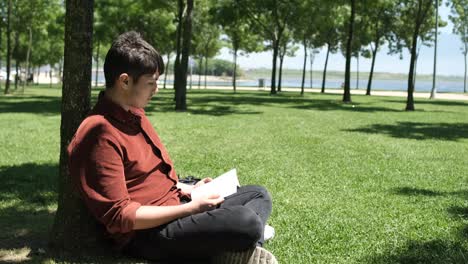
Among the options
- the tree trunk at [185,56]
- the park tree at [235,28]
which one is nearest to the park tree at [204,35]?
the park tree at [235,28]

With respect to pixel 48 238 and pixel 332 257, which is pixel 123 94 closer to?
pixel 48 238

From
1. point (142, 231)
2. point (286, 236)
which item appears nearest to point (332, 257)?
point (286, 236)

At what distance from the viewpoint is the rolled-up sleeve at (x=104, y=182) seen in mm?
2936

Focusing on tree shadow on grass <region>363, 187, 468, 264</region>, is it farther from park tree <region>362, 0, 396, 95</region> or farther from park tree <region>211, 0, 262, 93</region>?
park tree <region>362, 0, 396, 95</region>

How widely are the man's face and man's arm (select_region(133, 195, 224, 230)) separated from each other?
24.5 inches

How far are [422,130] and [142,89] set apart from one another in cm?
1313

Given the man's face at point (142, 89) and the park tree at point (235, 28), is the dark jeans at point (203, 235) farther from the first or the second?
the park tree at point (235, 28)

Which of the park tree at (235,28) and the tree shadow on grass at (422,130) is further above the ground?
the park tree at (235,28)

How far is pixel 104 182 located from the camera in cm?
293

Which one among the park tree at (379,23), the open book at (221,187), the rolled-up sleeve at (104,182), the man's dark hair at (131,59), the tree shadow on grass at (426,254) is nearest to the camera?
the rolled-up sleeve at (104,182)

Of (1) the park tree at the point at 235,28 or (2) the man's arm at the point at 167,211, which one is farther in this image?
(1) the park tree at the point at 235,28

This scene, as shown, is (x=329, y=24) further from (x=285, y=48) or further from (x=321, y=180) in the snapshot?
(x=321, y=180)

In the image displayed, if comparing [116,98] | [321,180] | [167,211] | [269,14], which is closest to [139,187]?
[167,211]

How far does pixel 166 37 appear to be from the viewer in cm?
4141
